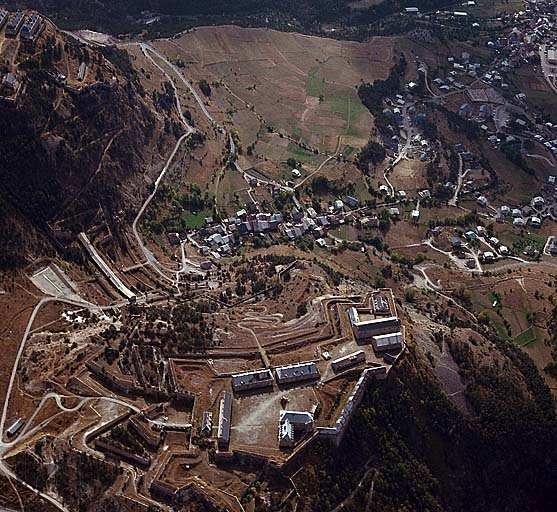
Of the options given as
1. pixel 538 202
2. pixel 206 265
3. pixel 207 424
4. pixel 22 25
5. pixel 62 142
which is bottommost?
pixel 538 202

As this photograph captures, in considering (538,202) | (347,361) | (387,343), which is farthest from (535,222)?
(347,361)

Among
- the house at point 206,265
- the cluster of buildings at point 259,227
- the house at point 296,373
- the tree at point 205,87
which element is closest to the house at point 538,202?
the cluster of buildings at point 259,227

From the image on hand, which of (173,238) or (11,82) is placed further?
(173,238)

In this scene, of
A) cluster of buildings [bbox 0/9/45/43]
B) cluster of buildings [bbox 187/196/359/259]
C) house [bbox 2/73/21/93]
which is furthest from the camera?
cluster of buildings [bbox 187/196/359/259]

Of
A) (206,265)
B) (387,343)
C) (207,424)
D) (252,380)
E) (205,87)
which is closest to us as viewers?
(207,424)

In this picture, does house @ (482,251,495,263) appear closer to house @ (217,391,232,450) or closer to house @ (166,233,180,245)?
house @ (166,233,180,245)

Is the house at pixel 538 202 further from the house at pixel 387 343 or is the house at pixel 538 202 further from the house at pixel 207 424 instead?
the house at pixel 207 424

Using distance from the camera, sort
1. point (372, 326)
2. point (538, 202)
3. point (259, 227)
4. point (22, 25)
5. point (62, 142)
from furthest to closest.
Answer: point (538, 202), point (259, 227), point (22, 25), point (62, 142), point (372, 326)

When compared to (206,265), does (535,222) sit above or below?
below

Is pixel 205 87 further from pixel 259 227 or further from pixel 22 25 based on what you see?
pixel 22 25

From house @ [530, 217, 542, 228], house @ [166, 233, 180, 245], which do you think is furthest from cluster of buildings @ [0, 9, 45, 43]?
house @ [530, 217, 542, 228]

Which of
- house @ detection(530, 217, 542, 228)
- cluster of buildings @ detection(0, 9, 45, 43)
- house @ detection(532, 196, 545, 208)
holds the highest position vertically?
cluster of buildings @ detection(0, 9, 45, 43)
